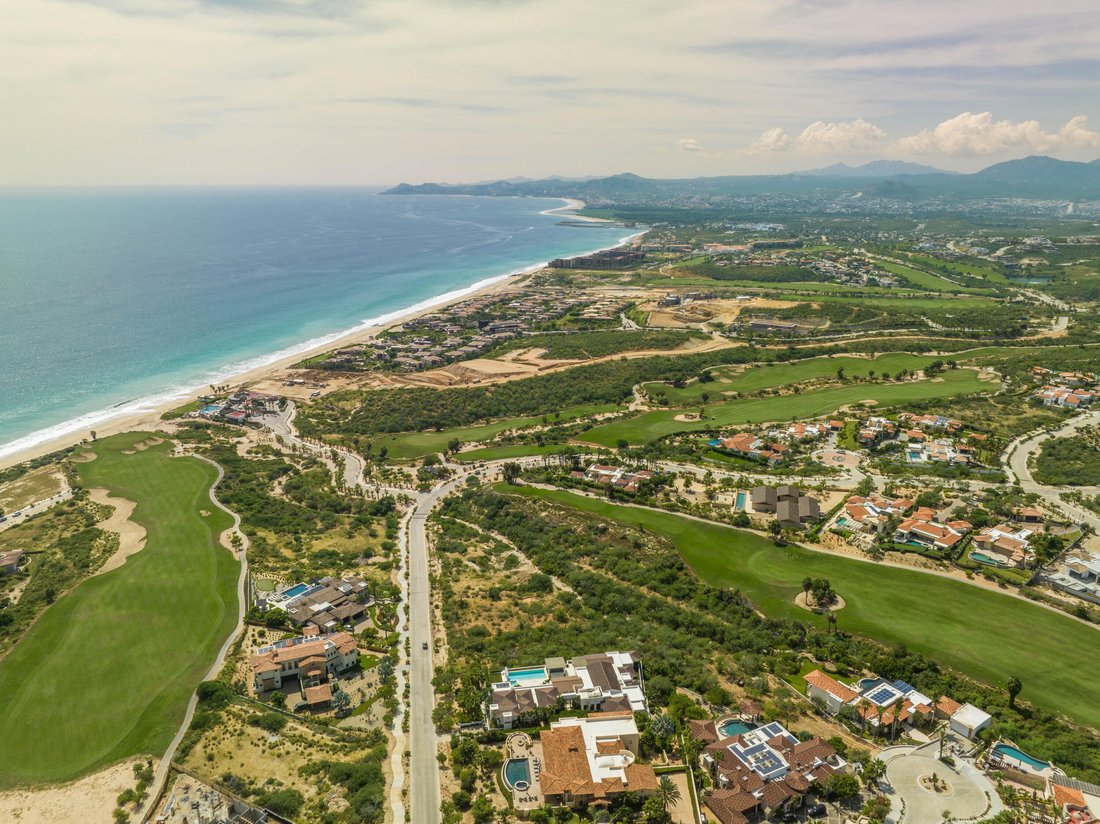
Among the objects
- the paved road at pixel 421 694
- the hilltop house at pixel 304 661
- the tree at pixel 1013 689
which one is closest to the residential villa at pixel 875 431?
the tree at pixel 1013 689

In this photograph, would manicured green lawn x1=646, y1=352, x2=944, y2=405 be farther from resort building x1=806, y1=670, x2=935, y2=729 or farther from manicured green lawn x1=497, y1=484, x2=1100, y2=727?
resort building x1=806, y1=670, x2=935, y2=729

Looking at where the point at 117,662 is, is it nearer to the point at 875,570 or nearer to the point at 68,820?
the point at 68,820

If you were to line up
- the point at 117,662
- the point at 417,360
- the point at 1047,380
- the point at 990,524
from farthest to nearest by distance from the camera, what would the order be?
the point at 417,360, the point at 1047,380, the point at 990,524, the point at 117,662

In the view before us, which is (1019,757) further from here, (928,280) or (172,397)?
(928,280)

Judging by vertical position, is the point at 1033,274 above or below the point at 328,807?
above

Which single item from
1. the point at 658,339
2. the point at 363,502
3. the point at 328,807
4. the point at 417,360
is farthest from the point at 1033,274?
the point at 328,807

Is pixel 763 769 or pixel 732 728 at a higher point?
pixel 763 769

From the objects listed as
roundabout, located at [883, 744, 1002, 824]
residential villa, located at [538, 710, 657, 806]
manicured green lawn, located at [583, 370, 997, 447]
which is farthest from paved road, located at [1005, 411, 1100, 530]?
residential villa, located at [538, 710, 657, 806]

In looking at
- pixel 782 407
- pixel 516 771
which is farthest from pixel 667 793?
pixel 782 407
